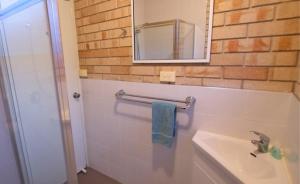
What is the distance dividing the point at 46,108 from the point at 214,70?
140 centimetres

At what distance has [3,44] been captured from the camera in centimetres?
116

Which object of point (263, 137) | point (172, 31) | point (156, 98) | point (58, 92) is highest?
point (172, 31)

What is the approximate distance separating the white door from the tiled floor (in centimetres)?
12

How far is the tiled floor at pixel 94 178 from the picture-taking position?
5.94 feet

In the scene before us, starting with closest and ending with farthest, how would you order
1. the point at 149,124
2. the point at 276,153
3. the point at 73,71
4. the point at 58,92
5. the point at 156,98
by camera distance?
the point at 276,153 → the point at 58,92 → the point at 156,98 → the point at 149,124 → the point at 73,71

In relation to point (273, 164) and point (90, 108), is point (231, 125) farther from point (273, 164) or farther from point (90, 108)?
point (90, 108)

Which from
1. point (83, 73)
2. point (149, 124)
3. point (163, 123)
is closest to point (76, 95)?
point (83, 73)

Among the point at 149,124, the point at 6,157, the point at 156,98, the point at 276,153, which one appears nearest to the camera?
the point at 276,153

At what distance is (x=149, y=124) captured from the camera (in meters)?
1.45

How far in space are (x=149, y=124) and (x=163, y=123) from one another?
0.21 m

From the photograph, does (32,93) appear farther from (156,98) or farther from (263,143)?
(263,143)

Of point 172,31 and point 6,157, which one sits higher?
point 172,31

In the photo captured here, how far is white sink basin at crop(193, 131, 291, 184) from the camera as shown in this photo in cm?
72

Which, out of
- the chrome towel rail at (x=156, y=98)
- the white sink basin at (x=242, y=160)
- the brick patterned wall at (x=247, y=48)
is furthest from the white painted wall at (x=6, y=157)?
the white sink basin at (x=242, y=160)
